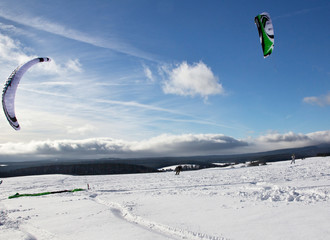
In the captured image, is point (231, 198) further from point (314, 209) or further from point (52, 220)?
Answer: point (52, 220)

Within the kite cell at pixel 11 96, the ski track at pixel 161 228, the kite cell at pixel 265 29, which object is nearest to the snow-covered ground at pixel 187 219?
the ski track at pixel 161 228

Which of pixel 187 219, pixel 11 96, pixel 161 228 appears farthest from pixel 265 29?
pixel 11 96

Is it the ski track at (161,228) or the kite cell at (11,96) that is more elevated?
the kite cell at (11,96)

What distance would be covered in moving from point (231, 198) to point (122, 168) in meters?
98.7

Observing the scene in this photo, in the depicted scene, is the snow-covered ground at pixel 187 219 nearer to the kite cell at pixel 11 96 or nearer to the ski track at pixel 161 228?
the ski track at pixel 161 228

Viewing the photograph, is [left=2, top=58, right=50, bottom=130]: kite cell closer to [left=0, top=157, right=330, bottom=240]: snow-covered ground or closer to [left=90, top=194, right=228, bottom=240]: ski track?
[left=0, top=157, right=330, bottom=240]: snow-covered ground

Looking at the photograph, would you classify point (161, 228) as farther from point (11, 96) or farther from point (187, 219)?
point (11, 96)

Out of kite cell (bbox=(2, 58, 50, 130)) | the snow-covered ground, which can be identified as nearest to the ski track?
the snow-covered ground

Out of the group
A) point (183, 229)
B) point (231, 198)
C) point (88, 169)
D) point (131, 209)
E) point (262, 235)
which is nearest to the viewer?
point (262, 235)

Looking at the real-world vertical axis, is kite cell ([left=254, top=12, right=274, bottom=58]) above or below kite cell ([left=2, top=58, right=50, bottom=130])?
above

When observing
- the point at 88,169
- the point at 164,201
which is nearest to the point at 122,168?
the point at 88,169

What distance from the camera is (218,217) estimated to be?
25.7 ft

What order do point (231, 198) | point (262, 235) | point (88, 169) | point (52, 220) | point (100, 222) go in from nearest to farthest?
point (262, 235) → point (100, 222) → point (52, 220) → point (231, 198) → point (88, 169)

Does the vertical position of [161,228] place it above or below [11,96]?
below
